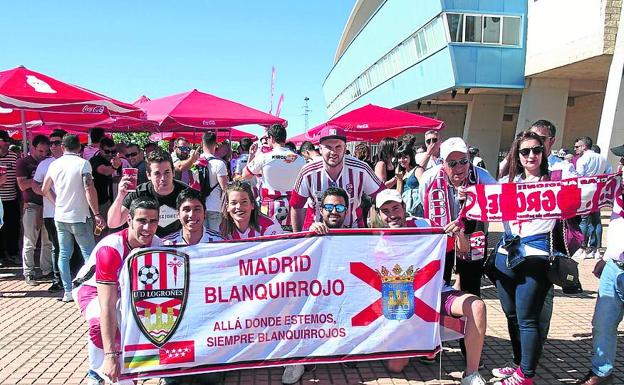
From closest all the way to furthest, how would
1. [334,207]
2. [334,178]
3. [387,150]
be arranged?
[334,207], [334,178], [387,150]

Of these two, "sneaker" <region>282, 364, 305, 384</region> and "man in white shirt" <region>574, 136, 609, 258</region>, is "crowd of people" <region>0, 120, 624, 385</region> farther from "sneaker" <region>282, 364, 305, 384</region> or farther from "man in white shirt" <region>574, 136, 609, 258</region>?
"man in white shirt" <region>574, 136, 609, 258</region>

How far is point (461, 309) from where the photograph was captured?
3.66 m

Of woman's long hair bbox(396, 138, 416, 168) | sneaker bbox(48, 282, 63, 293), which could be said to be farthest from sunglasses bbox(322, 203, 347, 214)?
sneaker bbox(48, 282, 63, 293)

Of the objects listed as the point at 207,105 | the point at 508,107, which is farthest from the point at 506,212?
the point at 508,107

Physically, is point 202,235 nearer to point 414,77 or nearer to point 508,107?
point 414,77

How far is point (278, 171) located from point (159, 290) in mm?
3119

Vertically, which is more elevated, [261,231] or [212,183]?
[212,183]

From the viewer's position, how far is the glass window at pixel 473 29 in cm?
2102

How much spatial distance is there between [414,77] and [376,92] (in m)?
9.10

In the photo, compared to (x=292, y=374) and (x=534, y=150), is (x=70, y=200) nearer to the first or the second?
(x=292, y=374)

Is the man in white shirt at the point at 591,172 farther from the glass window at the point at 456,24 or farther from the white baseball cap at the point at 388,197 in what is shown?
the glass window at the point at 456,24

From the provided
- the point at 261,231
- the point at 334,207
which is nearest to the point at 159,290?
the point at 261,231

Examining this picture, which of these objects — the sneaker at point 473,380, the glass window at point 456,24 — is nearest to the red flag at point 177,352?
the sneaker at point 473,380

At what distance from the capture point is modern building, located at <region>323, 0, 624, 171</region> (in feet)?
50.0
